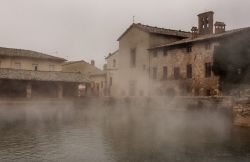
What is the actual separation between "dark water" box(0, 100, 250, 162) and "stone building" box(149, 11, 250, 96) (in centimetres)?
794

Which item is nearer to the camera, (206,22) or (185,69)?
(185,69)

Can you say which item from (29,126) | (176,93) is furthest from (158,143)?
(176,93)

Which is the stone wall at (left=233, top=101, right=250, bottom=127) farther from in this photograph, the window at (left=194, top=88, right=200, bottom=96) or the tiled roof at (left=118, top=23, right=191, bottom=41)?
the tiled roof at (left=118, top=23, right=191, bottom=41)

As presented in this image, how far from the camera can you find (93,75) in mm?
67562

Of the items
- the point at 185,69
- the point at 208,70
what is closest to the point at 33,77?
the point at 185,69

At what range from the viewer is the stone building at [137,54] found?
48.5 metres

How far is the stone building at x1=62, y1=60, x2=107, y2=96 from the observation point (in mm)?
65381

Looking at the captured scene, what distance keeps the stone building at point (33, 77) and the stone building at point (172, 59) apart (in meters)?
7.34

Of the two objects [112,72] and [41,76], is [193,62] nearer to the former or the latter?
[112,72]

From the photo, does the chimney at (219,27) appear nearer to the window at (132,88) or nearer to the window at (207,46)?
the window at (207,46)

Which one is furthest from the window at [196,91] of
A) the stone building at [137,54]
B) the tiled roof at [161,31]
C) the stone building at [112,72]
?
the stone building at [112,72]

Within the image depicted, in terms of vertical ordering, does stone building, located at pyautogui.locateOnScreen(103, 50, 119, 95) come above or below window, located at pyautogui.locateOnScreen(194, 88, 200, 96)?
above

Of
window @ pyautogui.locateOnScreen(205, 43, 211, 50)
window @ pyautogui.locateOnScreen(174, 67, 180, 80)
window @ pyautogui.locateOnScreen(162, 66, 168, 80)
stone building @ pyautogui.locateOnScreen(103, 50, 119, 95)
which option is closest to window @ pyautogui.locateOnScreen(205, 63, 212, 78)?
window @ pyautogui.locateOnScreen(205, 43, 211, 50)

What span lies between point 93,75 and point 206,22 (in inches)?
1154
